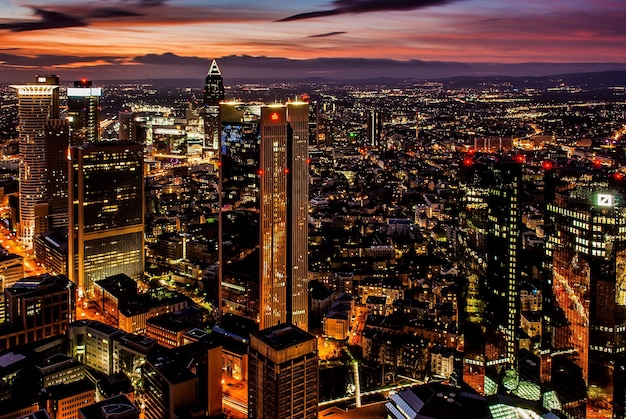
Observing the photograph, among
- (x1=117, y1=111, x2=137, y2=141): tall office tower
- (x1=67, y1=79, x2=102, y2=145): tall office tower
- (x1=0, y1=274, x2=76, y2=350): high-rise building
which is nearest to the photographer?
(x1=0, y1=274, x2=76, y2=350): high-rise building

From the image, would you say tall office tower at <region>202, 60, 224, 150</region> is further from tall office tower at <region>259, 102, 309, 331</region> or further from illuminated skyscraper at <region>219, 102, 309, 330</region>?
tall office tower at <region>259, 102, 309, 331</region>

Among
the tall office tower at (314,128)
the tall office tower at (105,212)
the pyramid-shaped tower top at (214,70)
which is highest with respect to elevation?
the pyramid-shaped tower top at (214,70)

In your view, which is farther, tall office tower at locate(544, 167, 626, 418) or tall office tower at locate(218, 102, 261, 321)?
tall office tower at locate(218, 102, 261, 321)

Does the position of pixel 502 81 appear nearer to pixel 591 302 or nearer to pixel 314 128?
pixel 314 128

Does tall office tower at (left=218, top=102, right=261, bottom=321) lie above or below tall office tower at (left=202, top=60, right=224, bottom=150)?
below

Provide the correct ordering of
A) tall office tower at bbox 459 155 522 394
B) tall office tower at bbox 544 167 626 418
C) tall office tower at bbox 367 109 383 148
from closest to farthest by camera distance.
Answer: tall office tower at bbox 544 167 626 418, tall office tower at bbox 459 155 522 394, tall office tower at bbox 367 109 383 148

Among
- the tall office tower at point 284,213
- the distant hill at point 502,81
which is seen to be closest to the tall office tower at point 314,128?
the distant hill at point 502,81

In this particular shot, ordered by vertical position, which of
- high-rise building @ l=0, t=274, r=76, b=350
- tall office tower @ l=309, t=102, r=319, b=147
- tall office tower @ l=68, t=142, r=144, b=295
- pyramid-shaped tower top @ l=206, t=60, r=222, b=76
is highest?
pyramid-shaped tower top @ l=206, t=60, r=222, b=76

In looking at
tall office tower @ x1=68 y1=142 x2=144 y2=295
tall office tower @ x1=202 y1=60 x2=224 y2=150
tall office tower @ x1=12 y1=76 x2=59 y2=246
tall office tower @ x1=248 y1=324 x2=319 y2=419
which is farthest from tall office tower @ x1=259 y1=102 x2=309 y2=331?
tall office tower @ x1=202 y1=60 x2=224 y2=150

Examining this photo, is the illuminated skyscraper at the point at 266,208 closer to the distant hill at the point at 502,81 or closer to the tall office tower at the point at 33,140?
the tall office tower at the point at 33,140
